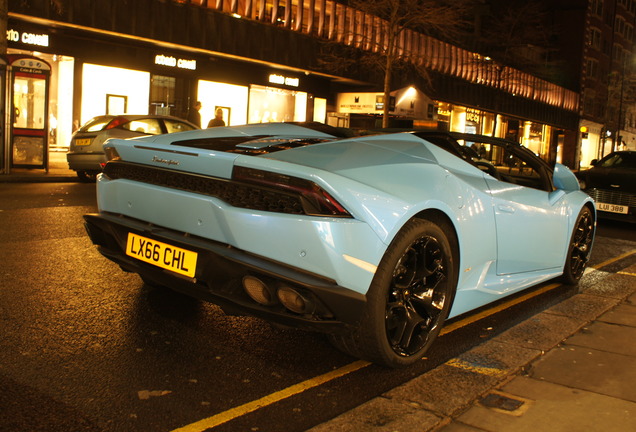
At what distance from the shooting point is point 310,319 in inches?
116

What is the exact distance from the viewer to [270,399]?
9.58ft

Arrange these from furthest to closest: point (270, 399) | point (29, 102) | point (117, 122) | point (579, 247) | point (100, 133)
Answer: point (29, 102), point (117, 122), point (100, 133), point (579, 247), point (270, 399)

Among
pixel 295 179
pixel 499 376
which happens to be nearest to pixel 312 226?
pixel 295 179

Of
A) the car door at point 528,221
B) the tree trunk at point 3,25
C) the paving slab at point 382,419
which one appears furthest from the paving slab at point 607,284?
the tree trunk at point 3,25

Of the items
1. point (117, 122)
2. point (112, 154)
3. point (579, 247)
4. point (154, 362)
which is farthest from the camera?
point (117, 122)

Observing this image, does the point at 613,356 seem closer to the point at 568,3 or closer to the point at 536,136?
the point at 536,136

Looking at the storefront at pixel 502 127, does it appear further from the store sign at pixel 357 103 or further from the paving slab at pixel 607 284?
the paving slab at pixel 607 284

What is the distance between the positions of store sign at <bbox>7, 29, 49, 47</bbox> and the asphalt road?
14075mm

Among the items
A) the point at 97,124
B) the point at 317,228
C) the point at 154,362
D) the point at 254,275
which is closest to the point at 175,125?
the point at 97,124

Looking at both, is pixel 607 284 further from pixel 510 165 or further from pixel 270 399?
pixel 270 399

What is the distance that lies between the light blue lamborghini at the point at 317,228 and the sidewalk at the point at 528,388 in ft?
0.98

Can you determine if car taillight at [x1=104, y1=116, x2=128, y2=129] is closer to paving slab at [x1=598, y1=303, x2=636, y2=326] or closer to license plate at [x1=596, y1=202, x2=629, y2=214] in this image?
license plate at [x1=596, y1=202, x2=629, y2=214]

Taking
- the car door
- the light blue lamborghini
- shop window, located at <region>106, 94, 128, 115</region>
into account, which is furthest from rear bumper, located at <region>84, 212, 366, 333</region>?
shop window, located at <region>106, 94, 128, 115</region>

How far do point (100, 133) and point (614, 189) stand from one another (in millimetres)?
9730
